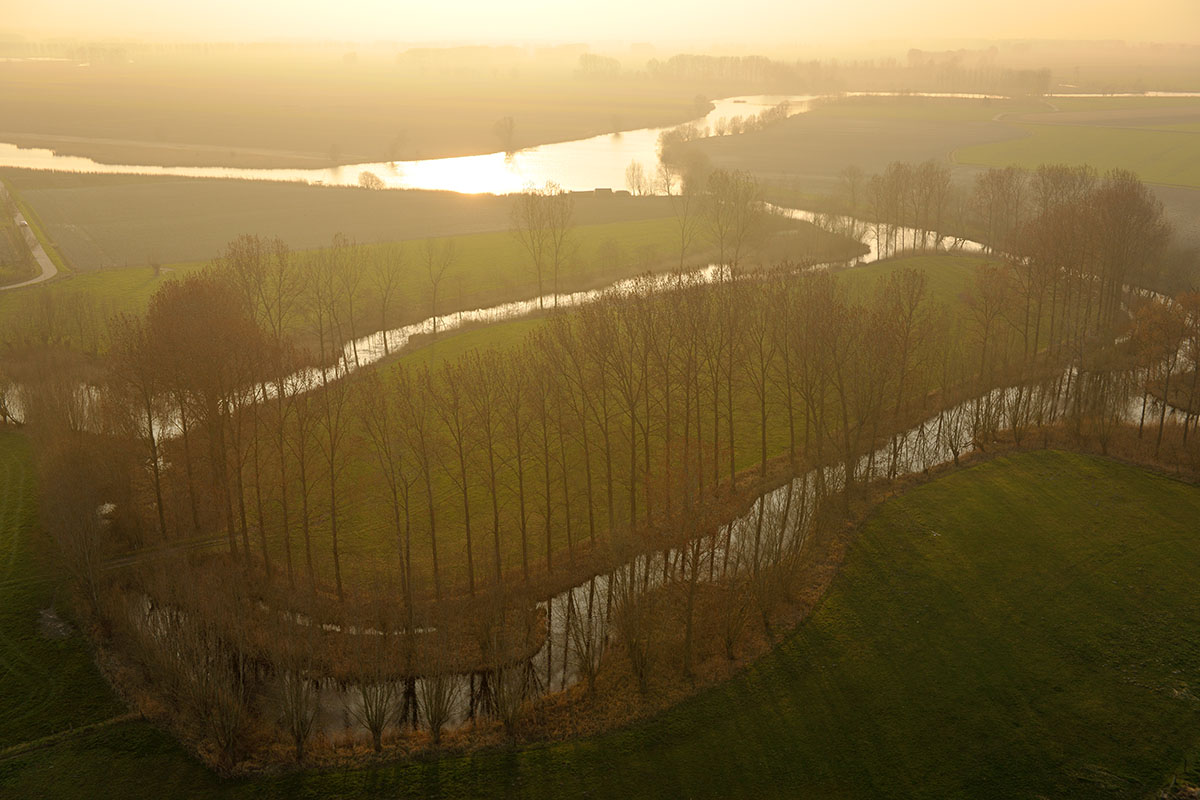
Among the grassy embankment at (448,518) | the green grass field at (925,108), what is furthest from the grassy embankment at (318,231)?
the green grass field at (925,108)

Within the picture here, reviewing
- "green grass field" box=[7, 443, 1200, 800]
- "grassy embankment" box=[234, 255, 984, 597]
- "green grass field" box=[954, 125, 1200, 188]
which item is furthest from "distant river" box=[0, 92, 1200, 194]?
"green grass field" box=[7, 443, 1200, 800]

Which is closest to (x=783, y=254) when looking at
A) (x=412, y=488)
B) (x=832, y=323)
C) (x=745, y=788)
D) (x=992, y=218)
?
(x=992, y=218)

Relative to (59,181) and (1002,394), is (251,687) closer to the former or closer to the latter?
(1002,394)

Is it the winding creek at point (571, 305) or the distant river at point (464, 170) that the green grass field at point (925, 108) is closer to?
the distant river at point (464, 170)

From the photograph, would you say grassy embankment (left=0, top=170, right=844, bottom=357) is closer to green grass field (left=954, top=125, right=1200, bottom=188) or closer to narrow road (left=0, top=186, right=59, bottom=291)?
narrow road (left=0, top=186, right=59, bottom=291)

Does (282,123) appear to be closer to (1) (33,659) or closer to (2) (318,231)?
(2) (318,231)
